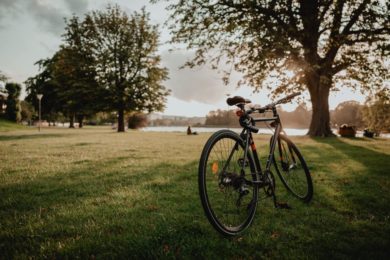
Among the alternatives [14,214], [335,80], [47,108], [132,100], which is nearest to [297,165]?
[14,214]

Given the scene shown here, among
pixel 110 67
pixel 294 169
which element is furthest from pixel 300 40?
pixel 110 67

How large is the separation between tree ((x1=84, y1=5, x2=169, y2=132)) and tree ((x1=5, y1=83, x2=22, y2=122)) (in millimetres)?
24561

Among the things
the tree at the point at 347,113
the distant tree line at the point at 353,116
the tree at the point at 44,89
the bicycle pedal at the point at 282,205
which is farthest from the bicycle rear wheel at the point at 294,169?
the tree at the point at 347,113

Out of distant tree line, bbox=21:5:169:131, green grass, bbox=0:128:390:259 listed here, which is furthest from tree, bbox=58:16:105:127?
green grass, bbox=0:128:390:259

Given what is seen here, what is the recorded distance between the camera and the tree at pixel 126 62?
31688mm

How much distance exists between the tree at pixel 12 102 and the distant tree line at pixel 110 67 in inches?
749

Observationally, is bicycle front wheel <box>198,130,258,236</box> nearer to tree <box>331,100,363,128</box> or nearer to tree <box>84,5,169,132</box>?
tree <box>84,5,169,132</box>

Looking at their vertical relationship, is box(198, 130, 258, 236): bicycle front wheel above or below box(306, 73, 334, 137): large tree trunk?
below

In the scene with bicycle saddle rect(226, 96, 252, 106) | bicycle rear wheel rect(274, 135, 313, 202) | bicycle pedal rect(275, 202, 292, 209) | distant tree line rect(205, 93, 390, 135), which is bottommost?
bicycle pedal rect(275, 202, 292, 209)

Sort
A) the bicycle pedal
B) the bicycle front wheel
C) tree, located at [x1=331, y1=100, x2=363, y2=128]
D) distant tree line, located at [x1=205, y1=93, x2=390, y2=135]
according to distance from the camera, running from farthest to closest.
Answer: tree, located at [x1=331, y1=100, x2=363, y2=128]
distant tree line, located at [x1=205, y1=93, x2=390, y2=135]
the bicycle pedal
the bicycle front wheel

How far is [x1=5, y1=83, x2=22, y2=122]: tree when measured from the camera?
147 ft

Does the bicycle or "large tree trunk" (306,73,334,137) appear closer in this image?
the bicycle

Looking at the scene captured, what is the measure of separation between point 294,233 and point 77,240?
2.42 metres

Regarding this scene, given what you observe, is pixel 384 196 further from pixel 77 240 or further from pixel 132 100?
pixel 132 100
